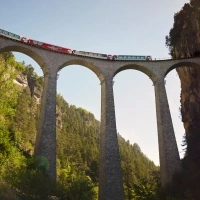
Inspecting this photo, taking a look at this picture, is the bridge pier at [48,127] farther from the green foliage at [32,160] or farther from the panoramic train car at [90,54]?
the panoramic train car at [90,54]

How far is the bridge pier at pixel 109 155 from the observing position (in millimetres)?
26297

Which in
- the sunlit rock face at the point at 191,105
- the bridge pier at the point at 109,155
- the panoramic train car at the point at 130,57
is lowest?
the bridge pier at the point at 109,155

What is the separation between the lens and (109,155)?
1102 inches

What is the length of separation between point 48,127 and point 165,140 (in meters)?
13.0

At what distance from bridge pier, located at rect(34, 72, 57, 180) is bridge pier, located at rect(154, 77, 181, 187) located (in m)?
12.0

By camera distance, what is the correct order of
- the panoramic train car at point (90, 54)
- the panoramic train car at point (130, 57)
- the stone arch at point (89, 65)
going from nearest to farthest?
1. the stone arch at point (89, 65)
2. the panoramic train car at point (90, 54)
3. the panoramic train car at point (130, 57)

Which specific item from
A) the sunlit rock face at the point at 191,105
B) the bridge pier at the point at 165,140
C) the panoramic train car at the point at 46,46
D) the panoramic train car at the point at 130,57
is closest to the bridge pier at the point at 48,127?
the panoramic train car at the point at 46,46

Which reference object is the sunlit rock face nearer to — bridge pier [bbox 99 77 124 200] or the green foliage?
the green foliage

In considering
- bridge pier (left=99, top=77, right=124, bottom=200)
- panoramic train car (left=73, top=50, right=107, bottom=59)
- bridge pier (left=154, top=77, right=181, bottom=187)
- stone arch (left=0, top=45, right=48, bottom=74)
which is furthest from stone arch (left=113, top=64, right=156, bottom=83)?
stone arch (left=0, top=45, right=48, bottom=74)

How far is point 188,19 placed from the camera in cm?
4119

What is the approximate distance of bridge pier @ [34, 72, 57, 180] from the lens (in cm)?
2616

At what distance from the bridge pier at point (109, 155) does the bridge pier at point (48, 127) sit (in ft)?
17.2

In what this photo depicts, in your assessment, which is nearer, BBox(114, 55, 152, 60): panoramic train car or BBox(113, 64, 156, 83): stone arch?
BBox(113, 64, 156, 83): stone arch

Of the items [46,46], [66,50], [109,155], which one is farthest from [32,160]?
[66,50]
